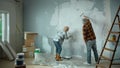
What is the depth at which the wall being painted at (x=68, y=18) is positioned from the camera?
6.84 m

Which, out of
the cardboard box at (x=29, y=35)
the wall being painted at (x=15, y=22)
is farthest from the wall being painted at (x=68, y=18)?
the cardboard box at (x=29, y=35)

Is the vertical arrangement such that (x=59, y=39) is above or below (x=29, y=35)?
below

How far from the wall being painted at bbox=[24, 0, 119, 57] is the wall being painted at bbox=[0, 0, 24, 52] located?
274 millimetres

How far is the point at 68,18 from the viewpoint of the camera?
7.14m

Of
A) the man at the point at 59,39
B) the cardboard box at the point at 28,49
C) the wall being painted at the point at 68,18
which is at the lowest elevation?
the cardboard box at the point at 28,49

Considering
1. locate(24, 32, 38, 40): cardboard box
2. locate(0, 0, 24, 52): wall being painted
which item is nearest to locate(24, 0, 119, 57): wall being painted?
locate(0, 0, 24, 52): wall being painted

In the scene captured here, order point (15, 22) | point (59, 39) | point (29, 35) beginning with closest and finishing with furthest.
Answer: point (59, 39) < point (29, 35) < point (15, 22)

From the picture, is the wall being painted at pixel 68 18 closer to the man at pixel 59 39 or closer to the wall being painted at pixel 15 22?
the wall being painted at pixel 15 22

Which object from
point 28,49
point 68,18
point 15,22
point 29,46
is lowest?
point 28,49

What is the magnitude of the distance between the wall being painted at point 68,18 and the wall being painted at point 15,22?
27 cm

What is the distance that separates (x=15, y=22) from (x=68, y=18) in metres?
2.06

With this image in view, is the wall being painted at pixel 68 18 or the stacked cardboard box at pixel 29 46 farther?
the stacked cardboard box at pixel 29 46

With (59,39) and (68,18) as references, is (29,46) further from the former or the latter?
(68,18)

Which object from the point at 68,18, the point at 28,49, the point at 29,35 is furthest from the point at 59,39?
the point at 28,49
